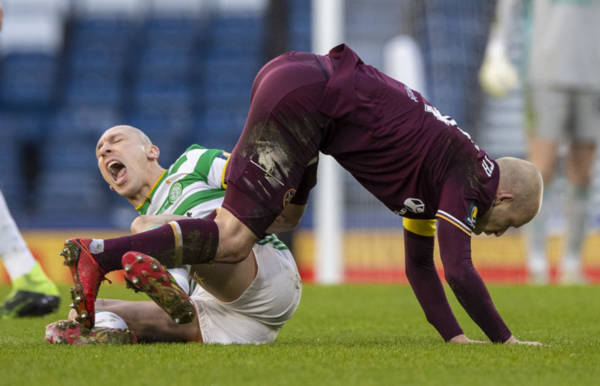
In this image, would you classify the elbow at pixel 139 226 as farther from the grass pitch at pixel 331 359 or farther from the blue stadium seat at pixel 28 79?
the blue stadium seat at pixel 28 79

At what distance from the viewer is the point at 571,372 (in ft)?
7.15

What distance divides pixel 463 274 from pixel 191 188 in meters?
0.86

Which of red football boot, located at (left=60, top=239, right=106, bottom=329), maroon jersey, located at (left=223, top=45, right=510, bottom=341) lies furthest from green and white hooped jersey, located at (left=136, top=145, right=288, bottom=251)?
red football boot, located at (left=60, top=239, right=106, bottom=329)

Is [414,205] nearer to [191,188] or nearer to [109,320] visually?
[191,188]

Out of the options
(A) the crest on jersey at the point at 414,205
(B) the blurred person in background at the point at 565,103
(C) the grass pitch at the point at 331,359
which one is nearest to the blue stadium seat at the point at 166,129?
(B) the blurred person in background at the point at 565,103

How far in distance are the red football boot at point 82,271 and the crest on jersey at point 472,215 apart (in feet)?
3.30

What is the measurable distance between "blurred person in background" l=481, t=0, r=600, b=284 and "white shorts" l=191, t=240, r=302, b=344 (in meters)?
3.28

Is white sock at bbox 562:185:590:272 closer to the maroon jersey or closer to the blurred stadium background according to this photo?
the blurred stadium background

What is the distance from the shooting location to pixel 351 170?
2777mm

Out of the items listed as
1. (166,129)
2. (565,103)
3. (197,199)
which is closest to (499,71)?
(565,103)

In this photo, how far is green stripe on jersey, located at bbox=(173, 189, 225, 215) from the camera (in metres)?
2.84

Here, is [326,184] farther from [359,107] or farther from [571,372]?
[571,372]

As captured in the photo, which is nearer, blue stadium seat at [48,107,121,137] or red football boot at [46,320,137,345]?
red football boot at [46,320,137,345]

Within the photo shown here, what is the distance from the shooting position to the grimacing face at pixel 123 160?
9.46ft
